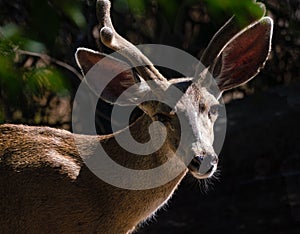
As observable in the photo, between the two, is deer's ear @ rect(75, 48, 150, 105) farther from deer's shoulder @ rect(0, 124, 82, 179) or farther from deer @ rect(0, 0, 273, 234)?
deer's shoulder @ rect(0, 124, 82, 179)

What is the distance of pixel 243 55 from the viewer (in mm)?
4262

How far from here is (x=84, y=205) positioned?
410 cm

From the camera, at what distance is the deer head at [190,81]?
376 centimetres

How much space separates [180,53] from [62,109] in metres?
1.02

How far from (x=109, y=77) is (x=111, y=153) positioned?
0.35m

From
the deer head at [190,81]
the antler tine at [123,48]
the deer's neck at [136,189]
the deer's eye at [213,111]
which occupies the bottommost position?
the deer's neck at [136,189]

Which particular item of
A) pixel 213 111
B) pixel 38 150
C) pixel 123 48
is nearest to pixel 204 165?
pixel 213 111

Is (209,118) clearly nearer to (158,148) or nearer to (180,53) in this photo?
(158,148)

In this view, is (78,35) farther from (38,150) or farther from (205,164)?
(205,164)

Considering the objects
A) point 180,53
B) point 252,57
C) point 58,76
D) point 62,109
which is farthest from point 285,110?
point 58,76

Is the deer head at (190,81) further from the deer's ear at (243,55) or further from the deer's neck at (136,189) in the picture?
the deer's neck at (136,189)

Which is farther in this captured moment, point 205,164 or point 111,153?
point 111,153

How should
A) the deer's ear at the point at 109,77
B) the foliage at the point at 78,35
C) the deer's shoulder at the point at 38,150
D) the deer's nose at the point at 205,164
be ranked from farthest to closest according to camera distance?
1. the deer's shoulder at the point at 38,150
2. the deer's ear at the point at 109,77
3. the deer's nose at the point at 205,164
4. the foliage at the point at 78,35

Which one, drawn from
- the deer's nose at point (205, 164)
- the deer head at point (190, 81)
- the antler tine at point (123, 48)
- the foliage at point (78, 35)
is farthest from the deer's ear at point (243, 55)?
the deer's nose at point (205, 164)
